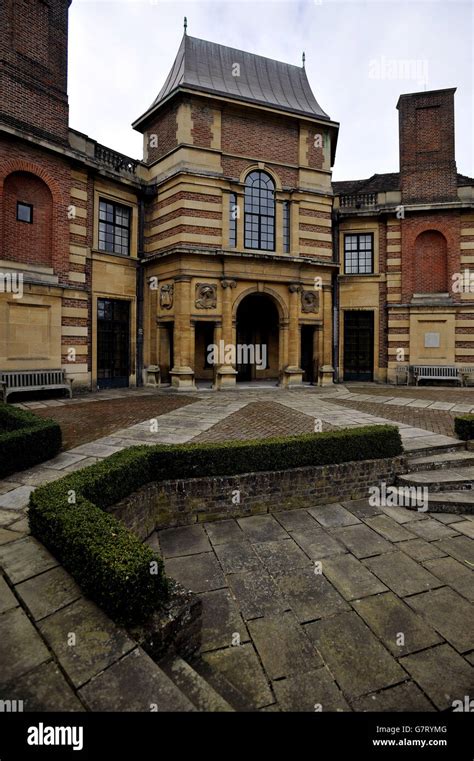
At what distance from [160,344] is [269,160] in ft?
32.2

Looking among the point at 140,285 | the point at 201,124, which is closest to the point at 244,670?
the point at 140,285

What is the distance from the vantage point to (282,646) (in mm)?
3596

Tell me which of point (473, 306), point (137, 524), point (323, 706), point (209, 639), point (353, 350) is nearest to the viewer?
point (323, 706)

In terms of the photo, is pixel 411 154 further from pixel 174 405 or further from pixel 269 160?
pixel 174 405

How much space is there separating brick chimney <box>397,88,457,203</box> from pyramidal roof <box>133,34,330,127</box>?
15.0 feet

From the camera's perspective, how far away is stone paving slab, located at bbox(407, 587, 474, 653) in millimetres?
3668

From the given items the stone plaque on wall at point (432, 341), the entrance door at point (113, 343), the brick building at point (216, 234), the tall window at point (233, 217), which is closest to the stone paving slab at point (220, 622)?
the brick building at point (216, 234)

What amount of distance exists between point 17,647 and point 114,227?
1752cm

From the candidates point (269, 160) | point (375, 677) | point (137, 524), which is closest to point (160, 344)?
point (269, 160)

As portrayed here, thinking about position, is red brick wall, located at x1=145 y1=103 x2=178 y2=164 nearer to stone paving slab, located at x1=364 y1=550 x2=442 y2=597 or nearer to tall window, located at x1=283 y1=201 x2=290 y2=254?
tall window, located at x1=283 y1=201 x2=290 y2=254

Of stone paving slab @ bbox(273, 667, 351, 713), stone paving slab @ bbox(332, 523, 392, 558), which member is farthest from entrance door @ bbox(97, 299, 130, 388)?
stone paving slab @ bbox(273, 667, 351, 713)

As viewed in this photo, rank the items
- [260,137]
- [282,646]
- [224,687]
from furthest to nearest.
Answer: [260,137] < [282,646] < [224,687]

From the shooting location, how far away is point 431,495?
6.89 m

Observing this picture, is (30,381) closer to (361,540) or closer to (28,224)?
(28,224)
